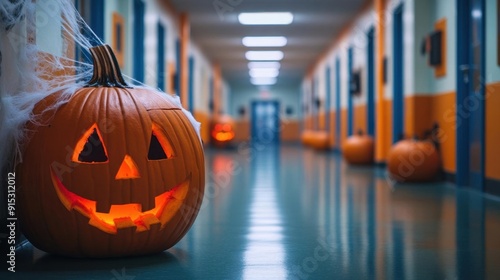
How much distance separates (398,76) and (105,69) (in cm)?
646

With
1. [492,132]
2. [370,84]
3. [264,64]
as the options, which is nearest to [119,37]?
[492,132]

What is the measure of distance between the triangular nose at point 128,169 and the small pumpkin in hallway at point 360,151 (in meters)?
7.50

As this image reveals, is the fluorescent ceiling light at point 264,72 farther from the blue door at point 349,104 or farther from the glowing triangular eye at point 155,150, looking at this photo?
the glowing triangular eye at point 155,150

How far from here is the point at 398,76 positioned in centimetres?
876

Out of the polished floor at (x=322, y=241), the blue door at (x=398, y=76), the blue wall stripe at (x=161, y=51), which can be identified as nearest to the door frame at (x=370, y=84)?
the blue door at (x=398, y=76)

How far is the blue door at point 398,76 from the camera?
8672 mm

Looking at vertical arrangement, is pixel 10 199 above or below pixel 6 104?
below

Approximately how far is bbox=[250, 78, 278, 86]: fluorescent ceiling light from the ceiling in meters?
5.59

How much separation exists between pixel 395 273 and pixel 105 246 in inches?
46.4

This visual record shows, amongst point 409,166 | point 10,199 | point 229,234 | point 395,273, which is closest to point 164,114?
point 10,199

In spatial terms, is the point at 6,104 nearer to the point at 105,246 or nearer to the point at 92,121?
the point at 92,121

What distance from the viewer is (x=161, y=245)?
279 cm

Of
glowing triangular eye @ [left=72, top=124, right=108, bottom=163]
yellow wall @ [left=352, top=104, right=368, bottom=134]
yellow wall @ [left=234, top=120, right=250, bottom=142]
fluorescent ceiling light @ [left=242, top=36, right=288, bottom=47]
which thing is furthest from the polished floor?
yellow wall @ [left=234, top=120, right=250, bottom=142]

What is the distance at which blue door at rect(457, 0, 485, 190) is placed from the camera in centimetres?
603
